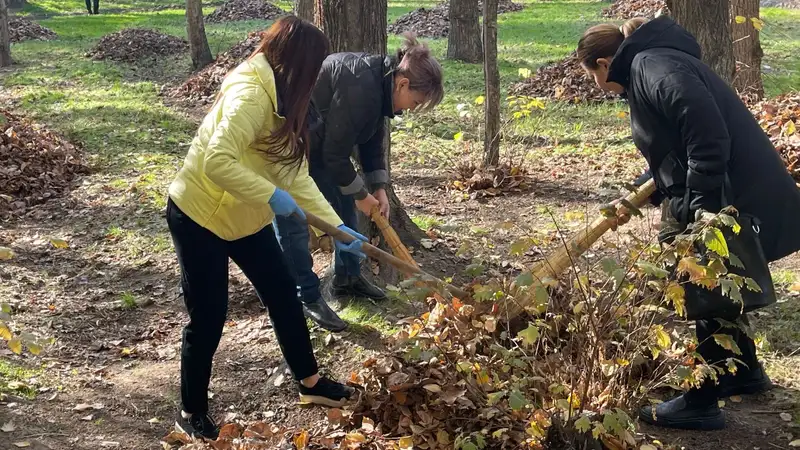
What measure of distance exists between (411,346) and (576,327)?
26.2 inches

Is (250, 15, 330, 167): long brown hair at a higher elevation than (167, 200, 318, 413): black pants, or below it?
higher

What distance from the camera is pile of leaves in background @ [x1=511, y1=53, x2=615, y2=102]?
1088 cm

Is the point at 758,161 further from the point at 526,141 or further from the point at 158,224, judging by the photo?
the point at 526,141

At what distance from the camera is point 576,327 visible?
307cm

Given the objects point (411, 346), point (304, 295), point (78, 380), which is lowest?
point (78, 380)

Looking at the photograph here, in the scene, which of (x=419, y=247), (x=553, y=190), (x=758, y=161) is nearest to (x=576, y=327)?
(x=758, y=161)

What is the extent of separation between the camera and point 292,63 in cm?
308

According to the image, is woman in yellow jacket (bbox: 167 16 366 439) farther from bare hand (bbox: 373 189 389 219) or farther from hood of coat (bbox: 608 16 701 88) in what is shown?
hood of coat (bbox: 608 16 701 88)

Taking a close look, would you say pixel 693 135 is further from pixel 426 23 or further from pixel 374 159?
pixel 426 23

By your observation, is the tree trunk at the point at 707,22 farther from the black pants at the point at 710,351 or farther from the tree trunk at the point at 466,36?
the tree trunk at the point at 466,36

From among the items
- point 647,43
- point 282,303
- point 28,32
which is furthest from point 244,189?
point 28,32

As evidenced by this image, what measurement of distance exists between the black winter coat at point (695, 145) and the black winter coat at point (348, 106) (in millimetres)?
1176

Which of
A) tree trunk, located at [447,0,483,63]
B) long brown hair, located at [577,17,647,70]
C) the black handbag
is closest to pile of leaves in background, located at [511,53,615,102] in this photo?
tree trunk, located at [447,0,483,63]

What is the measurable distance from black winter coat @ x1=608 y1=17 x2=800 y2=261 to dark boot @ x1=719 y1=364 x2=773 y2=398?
740mm
